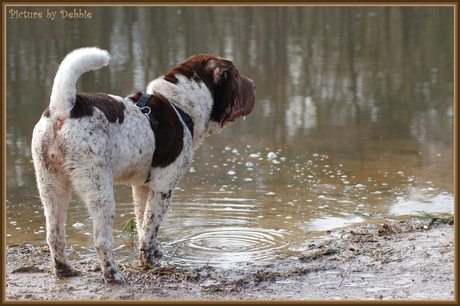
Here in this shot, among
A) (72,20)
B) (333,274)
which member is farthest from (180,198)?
(72,20)

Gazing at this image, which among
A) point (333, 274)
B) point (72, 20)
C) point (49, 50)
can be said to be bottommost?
point (333, 274)

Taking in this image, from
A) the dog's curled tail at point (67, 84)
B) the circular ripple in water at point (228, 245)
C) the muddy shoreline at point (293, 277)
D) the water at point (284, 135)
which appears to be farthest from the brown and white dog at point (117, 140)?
the water at point (284, 135)

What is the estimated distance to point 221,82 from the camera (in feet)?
17.0

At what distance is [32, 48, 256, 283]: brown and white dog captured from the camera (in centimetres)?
405

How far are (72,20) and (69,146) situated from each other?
77.0 ft

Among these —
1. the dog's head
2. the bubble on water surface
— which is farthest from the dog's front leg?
the bubble on water surface

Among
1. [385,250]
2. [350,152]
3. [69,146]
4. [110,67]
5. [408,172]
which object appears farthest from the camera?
[110,67]

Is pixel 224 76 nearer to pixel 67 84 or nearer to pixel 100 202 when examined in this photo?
pixel 67 84

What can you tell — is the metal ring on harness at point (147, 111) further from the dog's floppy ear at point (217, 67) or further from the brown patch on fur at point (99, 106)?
the dog's floppy ear at point (217, 67)

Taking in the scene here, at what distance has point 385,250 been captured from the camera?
5.06 metres

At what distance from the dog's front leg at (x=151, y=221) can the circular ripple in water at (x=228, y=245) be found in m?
0.34

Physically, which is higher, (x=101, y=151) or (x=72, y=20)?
(x=72, y=20)

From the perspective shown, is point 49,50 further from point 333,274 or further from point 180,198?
point 333,274

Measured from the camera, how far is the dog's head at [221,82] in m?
5.11
